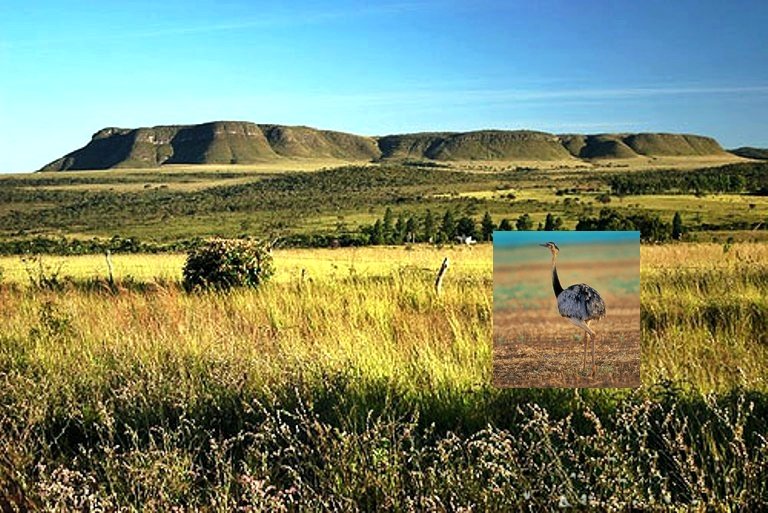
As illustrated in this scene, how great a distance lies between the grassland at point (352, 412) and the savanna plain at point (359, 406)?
27 millimetres

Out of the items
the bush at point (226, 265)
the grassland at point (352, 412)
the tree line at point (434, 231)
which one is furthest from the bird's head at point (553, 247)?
the tree line at point (434, 231)

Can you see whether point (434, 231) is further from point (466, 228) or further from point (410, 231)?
point (410, 231)

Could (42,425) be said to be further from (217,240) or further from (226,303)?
(217,240)

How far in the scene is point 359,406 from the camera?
6.18m

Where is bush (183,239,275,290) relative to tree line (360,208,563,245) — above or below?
above

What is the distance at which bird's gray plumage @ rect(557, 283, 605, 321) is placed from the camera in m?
4.21

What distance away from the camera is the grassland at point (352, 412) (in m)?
4.41

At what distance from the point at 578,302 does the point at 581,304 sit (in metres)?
0.02

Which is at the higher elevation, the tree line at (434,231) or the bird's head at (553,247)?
the bird's head at (553,247)

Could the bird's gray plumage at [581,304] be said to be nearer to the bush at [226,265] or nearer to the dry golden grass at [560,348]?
the dry golden grass at [560,348]

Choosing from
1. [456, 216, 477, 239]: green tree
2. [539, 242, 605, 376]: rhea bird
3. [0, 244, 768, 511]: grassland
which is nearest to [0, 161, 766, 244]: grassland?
[456, 216, 477, 239]: green tree

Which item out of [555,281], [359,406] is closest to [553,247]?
[555,281]

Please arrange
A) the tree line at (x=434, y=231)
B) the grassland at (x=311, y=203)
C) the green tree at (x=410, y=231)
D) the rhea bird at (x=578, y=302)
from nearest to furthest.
→ the rhea bird at (x=578, y=302)
the green tree at (x=410, y=231)
the tree line at (x=434, y=231)
the grassland at (x=311, y=203)

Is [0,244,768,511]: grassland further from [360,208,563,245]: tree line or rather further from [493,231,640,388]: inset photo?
[360,208,563,245]: tree line
